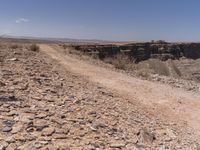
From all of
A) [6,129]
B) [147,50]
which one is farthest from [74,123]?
[147,50]

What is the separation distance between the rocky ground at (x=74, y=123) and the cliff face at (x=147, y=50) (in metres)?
41.3

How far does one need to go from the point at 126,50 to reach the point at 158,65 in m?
8.57

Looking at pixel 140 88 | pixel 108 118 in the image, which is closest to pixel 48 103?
pixel 108 118

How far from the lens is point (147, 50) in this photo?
66062 mm

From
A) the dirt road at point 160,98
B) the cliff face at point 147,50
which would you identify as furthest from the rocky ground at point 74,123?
the cliff face at point 147,50

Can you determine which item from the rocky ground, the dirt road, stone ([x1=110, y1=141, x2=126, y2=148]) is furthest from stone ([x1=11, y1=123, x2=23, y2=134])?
the dirt road

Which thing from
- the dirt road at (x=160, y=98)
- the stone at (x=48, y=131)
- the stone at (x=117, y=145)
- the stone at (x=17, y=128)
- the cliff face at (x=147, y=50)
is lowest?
the cliff face at (x=147, y=50)

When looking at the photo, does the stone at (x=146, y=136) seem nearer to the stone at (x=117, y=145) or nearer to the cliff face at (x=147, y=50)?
the stone at (x=117, y=145)

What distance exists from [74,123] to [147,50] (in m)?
60.4

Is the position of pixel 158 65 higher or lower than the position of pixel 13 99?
lower

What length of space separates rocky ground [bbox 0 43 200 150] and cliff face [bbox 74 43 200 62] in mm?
41268

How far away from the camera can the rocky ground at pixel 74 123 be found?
5664 millimetres

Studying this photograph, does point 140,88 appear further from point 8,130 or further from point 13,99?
point 8,130

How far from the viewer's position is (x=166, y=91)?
13.2 meters
